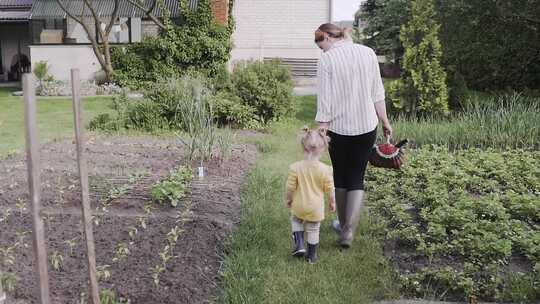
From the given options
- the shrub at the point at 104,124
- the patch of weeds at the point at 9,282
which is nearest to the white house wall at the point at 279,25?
the shrub at the point at 104,124

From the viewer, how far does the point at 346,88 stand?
409cm

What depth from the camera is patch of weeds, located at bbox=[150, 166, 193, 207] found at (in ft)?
16.3

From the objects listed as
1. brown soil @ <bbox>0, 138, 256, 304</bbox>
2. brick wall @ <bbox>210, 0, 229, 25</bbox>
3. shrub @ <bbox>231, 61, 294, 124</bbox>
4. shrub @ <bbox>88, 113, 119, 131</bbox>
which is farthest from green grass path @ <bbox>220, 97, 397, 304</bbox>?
brick wall @ <bbox>210, 0, 229, 25</bbox>

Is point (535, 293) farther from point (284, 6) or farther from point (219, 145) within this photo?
point (284, 6)

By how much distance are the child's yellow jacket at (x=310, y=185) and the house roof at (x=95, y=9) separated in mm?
15726

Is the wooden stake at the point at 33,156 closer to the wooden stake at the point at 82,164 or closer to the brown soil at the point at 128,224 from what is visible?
the wooden stake at the point at 82,164

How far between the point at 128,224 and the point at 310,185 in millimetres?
1565

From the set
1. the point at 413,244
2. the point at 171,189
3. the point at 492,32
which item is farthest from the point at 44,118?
the point at 492,32

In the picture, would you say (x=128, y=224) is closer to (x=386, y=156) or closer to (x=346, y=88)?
(x=346, y=88)

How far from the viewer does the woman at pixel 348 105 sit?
4062mm

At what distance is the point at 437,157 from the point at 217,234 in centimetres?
364

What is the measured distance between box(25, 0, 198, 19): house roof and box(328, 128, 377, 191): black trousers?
15414 mm

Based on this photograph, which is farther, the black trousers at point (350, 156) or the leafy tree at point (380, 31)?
the leafy tree at point (380, 31)

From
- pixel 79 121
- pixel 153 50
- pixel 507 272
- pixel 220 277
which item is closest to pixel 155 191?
pixel 220 277
